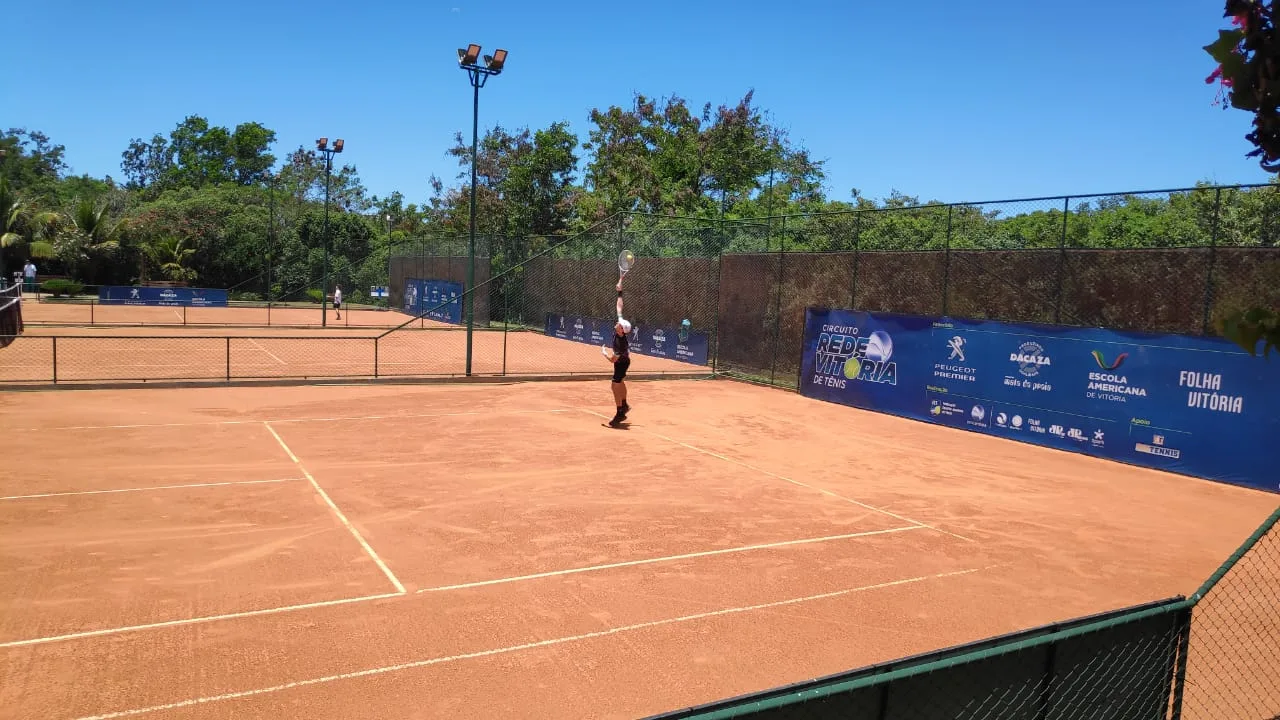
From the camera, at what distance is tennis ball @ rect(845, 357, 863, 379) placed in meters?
22.7

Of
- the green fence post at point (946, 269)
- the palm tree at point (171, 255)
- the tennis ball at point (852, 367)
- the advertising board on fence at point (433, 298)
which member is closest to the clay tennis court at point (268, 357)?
the tennis ball at point (852, 367)

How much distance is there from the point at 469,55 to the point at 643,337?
46.9 feet

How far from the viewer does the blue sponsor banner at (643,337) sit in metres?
30.7

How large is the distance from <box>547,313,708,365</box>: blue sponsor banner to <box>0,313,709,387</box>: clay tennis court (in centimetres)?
39

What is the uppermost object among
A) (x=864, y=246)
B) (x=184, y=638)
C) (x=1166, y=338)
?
(x=864, y=246)

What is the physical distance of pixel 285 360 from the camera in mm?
27609

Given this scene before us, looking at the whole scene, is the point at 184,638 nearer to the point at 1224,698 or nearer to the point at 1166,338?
the point at 1224,698

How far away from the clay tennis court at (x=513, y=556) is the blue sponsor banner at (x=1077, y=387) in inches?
32.8

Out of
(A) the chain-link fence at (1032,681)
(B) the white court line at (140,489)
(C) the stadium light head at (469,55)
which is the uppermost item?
(C) the stadium light head at (469,55)

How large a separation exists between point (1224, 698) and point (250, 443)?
14.1 meters

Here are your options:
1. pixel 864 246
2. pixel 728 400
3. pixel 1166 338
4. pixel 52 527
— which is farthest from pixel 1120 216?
pixel 52 527

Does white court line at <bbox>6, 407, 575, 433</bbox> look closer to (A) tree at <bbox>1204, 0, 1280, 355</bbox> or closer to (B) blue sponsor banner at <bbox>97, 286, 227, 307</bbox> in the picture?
(A) tree at <bbox>1204, 0, 1280, 355</bbox>

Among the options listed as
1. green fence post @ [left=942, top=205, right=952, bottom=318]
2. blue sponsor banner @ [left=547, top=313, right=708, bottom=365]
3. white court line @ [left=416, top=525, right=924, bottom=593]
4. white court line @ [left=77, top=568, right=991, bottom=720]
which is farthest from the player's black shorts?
blue sponsor banner @ [left=547, top=313, right=708, bottom=365]

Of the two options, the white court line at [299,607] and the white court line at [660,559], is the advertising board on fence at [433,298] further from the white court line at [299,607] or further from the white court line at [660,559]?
the white court line at [299,607]
